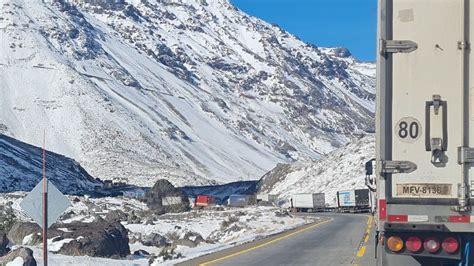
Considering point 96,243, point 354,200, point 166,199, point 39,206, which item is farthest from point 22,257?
point 166,199

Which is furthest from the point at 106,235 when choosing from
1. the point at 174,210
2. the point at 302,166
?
the point at 302,166

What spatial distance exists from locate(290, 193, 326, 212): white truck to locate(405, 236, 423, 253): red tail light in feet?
221

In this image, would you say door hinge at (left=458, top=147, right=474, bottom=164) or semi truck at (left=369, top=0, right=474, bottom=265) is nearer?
door hinge at (left=458, top=147, right=474, bottom=164)

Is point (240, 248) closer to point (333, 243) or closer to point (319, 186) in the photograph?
point (333, 243)

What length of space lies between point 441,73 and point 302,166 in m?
101

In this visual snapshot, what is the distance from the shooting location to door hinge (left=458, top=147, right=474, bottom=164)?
9.99m

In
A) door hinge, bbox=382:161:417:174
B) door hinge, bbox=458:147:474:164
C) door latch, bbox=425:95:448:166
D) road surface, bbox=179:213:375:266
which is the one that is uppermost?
door latch, bbox=425:95:448:166

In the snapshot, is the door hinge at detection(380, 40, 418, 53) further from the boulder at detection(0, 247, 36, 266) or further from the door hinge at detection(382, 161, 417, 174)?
the boulder at detection(0, 247, 36, 266)

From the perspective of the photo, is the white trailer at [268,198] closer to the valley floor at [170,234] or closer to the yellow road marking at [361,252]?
the valley floor at [170,234]

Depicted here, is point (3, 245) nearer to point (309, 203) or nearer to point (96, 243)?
point (96, 243)

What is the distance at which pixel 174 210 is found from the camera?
3002 inches

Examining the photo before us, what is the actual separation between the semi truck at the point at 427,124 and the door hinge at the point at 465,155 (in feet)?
0.04

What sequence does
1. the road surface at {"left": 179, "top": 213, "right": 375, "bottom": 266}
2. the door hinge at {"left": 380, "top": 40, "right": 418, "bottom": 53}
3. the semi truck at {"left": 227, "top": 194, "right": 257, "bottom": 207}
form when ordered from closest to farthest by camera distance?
the door hinge at {"left": 380, "top": 40, "right": 418, "bottom": 53} → the road surface at {"left": 179, "top": 213, "right": 375, "bottom": 266} → the semi truck at {"left": 227, "top": 194, "right": 257, "bottom": 207}

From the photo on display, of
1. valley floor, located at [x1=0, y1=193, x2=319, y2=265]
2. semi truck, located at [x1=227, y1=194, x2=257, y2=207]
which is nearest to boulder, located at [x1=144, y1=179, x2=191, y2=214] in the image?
valley floor, located at [x1=0, y1=193, x2=319, y2=265]
